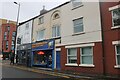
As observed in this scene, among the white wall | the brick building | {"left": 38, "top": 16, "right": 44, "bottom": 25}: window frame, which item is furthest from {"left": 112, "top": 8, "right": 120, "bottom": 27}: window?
the brick building

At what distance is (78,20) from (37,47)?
31.0ft

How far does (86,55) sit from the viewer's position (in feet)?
63.8

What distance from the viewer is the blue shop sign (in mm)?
24789

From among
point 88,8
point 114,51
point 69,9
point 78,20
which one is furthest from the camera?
point 69,9

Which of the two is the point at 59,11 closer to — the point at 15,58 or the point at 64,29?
the point at 64,29

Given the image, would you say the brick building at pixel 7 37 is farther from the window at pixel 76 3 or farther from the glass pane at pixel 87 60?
the glass pane at pixel 87 60

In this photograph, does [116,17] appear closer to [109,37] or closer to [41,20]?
[109,37]

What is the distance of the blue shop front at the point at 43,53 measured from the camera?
25.1 m

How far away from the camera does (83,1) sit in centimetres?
2069

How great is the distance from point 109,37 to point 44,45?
11267 mm

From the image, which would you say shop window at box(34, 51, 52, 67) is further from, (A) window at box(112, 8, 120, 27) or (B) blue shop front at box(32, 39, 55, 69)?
(A) window at box(112, 8, 120, 27)

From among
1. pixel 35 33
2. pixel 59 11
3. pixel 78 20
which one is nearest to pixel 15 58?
pixel 35 33

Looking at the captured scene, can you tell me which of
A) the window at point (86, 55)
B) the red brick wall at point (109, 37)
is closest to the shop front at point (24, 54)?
the window at point (86, 55)

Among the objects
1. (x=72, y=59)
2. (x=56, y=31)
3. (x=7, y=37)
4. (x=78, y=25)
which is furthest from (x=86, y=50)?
(x=7, y=37)
